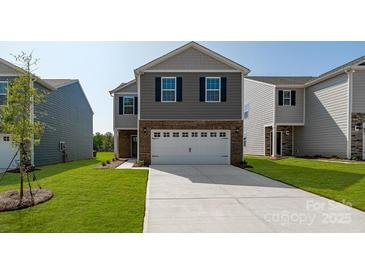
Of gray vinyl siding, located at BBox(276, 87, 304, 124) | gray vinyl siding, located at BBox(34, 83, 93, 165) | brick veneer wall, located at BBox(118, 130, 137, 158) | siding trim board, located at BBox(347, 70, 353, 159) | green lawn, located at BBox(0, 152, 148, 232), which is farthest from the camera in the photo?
brick veneer wall, located at BBox(118, 130, 137, 158)

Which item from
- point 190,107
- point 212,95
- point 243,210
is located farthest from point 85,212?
point 212,95

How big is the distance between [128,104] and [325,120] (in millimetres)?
14215

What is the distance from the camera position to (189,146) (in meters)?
15.1

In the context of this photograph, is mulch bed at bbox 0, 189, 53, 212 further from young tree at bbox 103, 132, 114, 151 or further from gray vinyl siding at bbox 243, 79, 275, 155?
young tree at bbox 103, 132, 114, 151

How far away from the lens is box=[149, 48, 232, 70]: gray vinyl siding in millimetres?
14875

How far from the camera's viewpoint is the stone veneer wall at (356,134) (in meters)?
15.4

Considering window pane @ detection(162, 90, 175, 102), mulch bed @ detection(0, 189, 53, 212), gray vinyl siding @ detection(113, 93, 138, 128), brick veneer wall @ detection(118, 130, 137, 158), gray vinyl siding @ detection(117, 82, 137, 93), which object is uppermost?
gray vinyl siding @ detection(117, 82, 137, 93)

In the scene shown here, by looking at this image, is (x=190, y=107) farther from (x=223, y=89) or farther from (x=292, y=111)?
(x=292, y=111)

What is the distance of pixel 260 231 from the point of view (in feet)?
14.9

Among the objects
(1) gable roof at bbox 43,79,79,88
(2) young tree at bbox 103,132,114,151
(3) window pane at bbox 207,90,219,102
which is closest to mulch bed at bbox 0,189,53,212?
(3) window pane at bbox 207,90,219,102

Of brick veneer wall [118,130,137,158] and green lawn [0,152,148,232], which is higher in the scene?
brick veneer wall [118,130,137,158]

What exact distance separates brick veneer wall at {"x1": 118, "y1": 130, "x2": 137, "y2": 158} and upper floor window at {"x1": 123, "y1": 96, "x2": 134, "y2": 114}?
231cm
